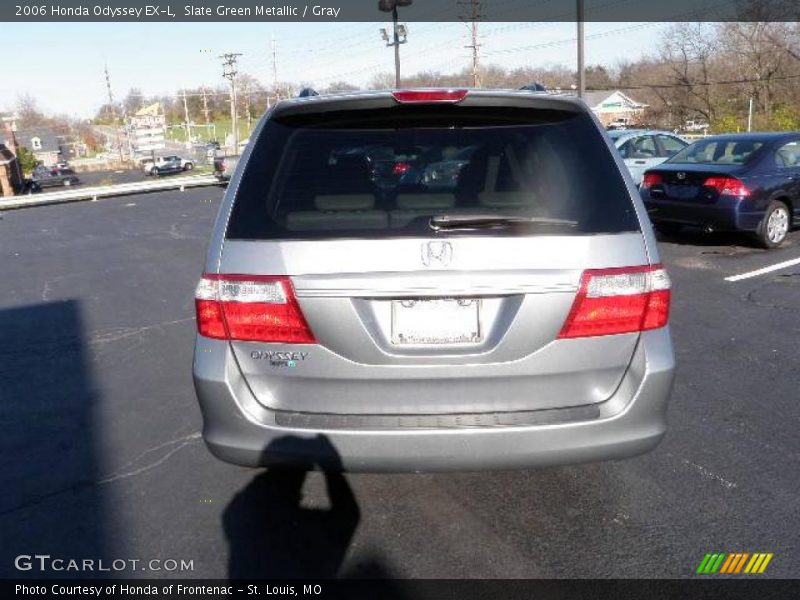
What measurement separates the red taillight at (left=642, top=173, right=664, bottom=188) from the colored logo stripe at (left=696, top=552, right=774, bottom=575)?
7.76 m

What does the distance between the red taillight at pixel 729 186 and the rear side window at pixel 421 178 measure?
23.2 feet

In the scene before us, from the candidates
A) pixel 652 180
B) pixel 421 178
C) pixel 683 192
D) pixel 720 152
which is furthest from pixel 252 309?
pixel 720 152

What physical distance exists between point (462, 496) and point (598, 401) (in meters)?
0.98

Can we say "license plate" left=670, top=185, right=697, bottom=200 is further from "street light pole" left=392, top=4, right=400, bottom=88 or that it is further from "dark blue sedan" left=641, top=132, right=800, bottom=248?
"street light pole" left=392, top=4, right=400, bottom=88

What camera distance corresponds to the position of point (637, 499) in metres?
3.28

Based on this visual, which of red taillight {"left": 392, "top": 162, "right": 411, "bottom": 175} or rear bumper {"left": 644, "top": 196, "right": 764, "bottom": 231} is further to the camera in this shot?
rear bumper {"left": 644, "top": 196, "right": 764, "bottom": 231}

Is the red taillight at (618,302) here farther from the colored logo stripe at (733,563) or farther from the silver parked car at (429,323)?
the colored logo stripe at (733,563)

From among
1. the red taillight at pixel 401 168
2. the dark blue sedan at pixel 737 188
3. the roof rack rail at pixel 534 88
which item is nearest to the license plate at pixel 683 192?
the dark blue sedan at pixel 737 188

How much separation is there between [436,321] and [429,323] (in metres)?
0.03

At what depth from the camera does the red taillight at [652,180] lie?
386 inches

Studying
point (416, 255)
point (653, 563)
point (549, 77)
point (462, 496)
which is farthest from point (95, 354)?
point (549, 77)

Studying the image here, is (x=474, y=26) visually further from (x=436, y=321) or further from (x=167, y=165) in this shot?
(x=436, y=321)

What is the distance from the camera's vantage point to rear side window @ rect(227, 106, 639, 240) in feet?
8.61

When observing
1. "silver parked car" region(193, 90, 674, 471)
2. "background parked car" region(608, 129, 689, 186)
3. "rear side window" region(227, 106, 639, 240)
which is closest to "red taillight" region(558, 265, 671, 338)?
"silver parked car" region(193, 90, 674, 471)
